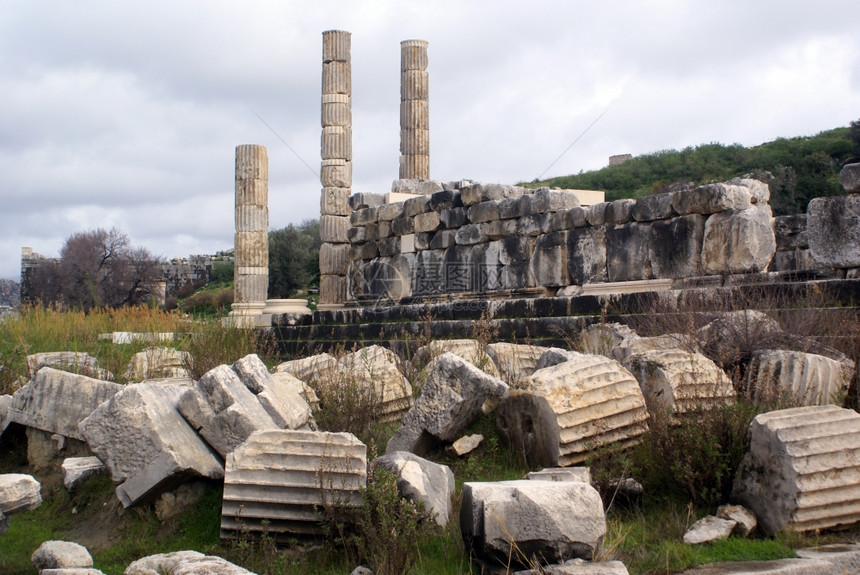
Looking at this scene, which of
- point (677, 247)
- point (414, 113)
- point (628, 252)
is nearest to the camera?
point (677, 247)

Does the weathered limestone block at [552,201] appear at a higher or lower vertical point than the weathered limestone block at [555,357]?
higher

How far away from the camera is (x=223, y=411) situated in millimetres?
5750

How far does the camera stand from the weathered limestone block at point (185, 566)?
4078 millimetres

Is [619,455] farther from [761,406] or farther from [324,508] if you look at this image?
[324,508]

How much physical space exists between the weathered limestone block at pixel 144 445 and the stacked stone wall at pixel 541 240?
7161 millimetres

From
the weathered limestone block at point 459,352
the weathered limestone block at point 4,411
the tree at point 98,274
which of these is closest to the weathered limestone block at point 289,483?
the weathered limestone block at point 459,352

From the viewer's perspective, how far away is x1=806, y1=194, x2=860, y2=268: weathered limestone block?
29.7 feet

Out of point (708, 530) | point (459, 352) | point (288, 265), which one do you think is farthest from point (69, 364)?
point (288, 265)

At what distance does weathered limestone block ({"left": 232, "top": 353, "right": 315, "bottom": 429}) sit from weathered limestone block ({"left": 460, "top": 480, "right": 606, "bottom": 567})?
2072 millimetres

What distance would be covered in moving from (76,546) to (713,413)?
12.5ft

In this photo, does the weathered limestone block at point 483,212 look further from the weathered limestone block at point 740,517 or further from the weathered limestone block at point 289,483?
the weathered limestone block at point 740,517

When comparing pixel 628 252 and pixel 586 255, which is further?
pixel 586 255

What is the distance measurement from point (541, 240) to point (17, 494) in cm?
903

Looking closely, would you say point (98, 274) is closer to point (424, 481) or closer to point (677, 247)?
point (677, 247)
